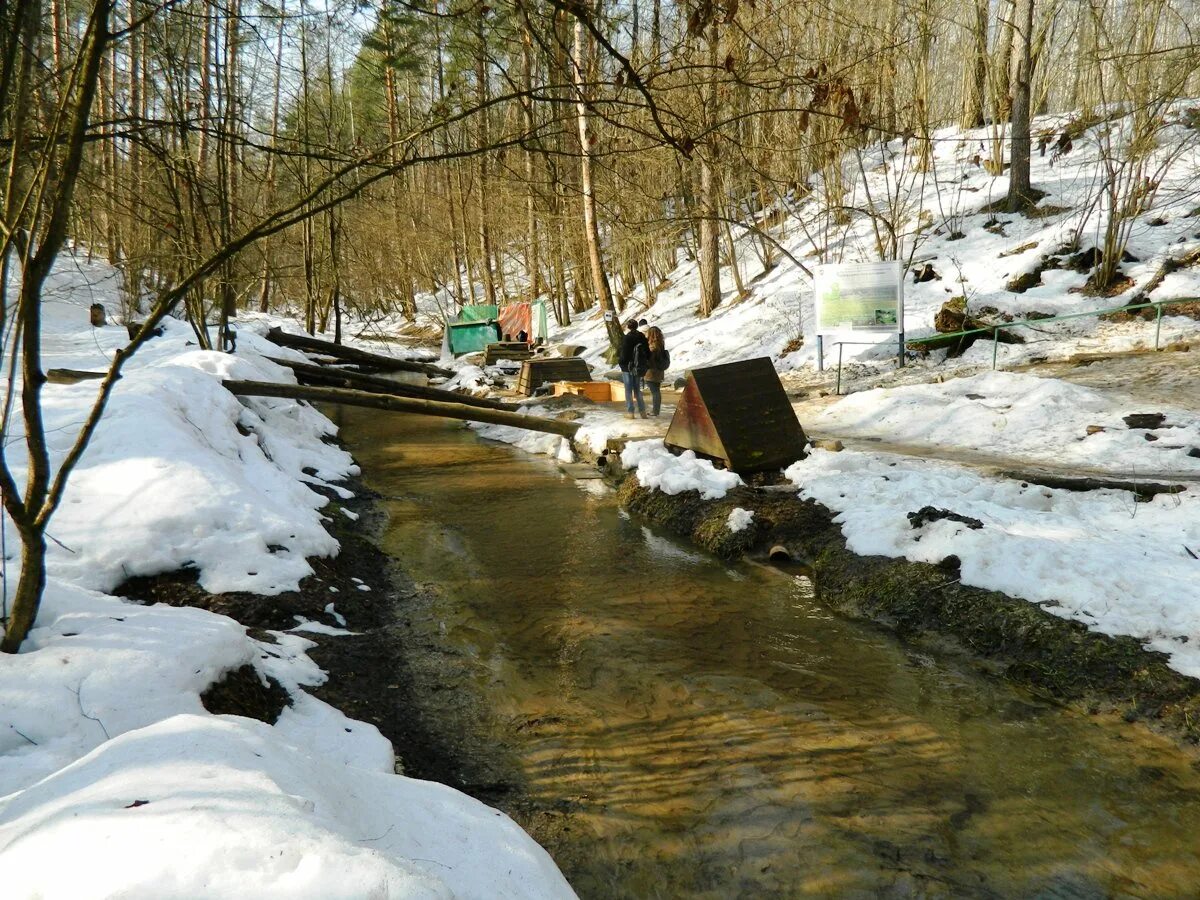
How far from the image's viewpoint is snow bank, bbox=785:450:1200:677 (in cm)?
520

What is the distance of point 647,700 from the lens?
505cm

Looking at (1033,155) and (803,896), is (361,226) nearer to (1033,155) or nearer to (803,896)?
(1033,155)

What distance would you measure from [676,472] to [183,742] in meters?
7.65

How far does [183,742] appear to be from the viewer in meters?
2.17

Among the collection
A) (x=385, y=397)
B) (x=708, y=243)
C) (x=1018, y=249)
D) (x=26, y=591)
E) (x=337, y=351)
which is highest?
(x=708, y=243)

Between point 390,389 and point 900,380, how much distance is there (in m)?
9.53

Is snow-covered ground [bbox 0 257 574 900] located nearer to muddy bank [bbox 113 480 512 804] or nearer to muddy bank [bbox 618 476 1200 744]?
muddy bank [bbox 113 480 512 804]

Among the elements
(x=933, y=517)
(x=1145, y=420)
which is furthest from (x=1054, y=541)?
(x=1145, y=420)

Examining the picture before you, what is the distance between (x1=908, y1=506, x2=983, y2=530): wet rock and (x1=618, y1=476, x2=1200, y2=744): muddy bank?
0.50 meters

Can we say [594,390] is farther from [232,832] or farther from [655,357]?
[232,832]

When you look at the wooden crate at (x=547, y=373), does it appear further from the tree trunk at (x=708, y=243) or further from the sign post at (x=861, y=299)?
the tree trunk at (x=708, y=243)

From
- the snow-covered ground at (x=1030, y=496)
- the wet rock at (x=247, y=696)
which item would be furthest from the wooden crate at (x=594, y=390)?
the wet rock at (x=247, y=696)

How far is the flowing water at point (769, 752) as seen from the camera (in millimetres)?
3562

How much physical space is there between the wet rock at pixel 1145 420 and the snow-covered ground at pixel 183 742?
28.7 feet
